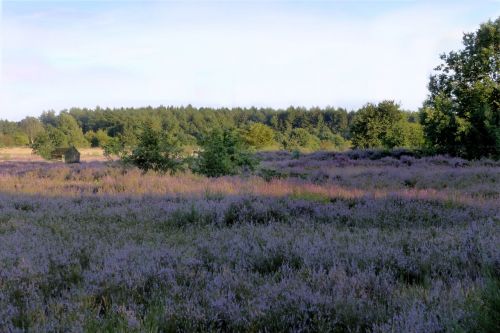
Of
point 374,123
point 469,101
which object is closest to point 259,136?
point 374,123

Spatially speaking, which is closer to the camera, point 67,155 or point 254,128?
point 67,155

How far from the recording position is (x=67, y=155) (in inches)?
1273

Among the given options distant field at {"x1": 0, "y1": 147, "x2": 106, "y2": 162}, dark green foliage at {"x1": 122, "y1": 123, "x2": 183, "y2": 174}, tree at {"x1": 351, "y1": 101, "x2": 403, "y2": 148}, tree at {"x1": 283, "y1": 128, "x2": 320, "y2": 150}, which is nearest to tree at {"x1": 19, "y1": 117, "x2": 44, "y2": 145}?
distant field at {"x1": 0, "y1": 147, "x2": 106, "y2": 162}

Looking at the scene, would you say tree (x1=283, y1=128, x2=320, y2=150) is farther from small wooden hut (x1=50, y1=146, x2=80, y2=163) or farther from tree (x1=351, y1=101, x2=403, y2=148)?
small wooden hut (x1=50, y1=146, x2=80, y2=163)

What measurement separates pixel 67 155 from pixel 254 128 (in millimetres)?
26781

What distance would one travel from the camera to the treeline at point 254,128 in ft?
105

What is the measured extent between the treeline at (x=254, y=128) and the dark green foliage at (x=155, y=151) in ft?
1.28

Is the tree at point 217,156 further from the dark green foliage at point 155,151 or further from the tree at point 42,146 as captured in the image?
the tree at point 42,146

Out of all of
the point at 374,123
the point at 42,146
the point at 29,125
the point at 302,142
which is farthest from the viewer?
the point at 29,125

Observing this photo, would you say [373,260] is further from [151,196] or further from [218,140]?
[218,140]

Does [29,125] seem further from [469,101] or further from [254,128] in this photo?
[469,101]

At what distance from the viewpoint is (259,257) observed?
4004mm

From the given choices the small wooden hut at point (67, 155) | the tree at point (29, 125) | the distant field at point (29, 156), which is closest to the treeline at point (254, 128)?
the tree at point (29, 125)

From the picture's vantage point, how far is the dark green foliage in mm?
13836
